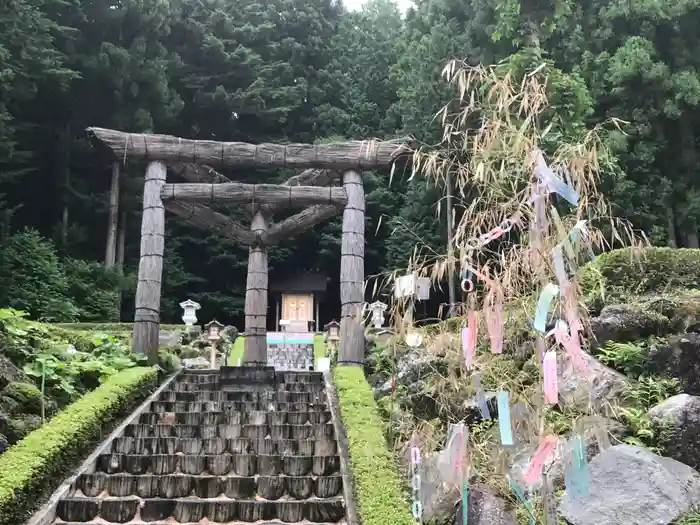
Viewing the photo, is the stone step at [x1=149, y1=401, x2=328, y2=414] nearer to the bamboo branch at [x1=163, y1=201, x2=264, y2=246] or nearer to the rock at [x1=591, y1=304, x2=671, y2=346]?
the rock at [x1=591, y1=304, x2=671, y2=346]

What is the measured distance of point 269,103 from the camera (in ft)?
83.1

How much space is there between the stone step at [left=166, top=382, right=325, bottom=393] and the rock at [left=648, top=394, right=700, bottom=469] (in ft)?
13.2

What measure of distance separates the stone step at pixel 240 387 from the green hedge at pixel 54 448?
125 centimetres

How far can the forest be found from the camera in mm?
16828

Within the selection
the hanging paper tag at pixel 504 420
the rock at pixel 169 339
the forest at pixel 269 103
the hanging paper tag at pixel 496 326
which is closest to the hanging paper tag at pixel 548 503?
the hanging paper tag at pixel 504 420

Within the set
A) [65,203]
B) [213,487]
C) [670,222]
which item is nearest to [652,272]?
[213,487]

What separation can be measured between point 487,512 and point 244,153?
6.66 meters

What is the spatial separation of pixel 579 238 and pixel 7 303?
1630cm

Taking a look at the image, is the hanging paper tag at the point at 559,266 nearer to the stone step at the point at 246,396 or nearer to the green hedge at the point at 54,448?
the green hedge at the point at 54,448

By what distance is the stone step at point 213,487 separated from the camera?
5.35 meters

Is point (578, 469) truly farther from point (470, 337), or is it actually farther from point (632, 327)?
point (632, 327)

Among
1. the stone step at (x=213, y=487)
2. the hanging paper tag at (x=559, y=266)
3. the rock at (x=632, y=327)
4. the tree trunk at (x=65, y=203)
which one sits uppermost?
the tree trunk at (x=65, y=203)

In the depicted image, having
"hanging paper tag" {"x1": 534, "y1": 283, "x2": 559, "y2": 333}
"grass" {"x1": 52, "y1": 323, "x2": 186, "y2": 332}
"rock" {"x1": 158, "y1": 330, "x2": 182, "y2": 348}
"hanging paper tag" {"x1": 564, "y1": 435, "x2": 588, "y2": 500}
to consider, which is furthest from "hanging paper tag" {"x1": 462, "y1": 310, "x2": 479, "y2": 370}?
"grass" {"x1": 52, "y1": 323, "x2": 186, "y2": 332}

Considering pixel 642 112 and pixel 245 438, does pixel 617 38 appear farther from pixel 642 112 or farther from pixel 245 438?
pixel 245 438
